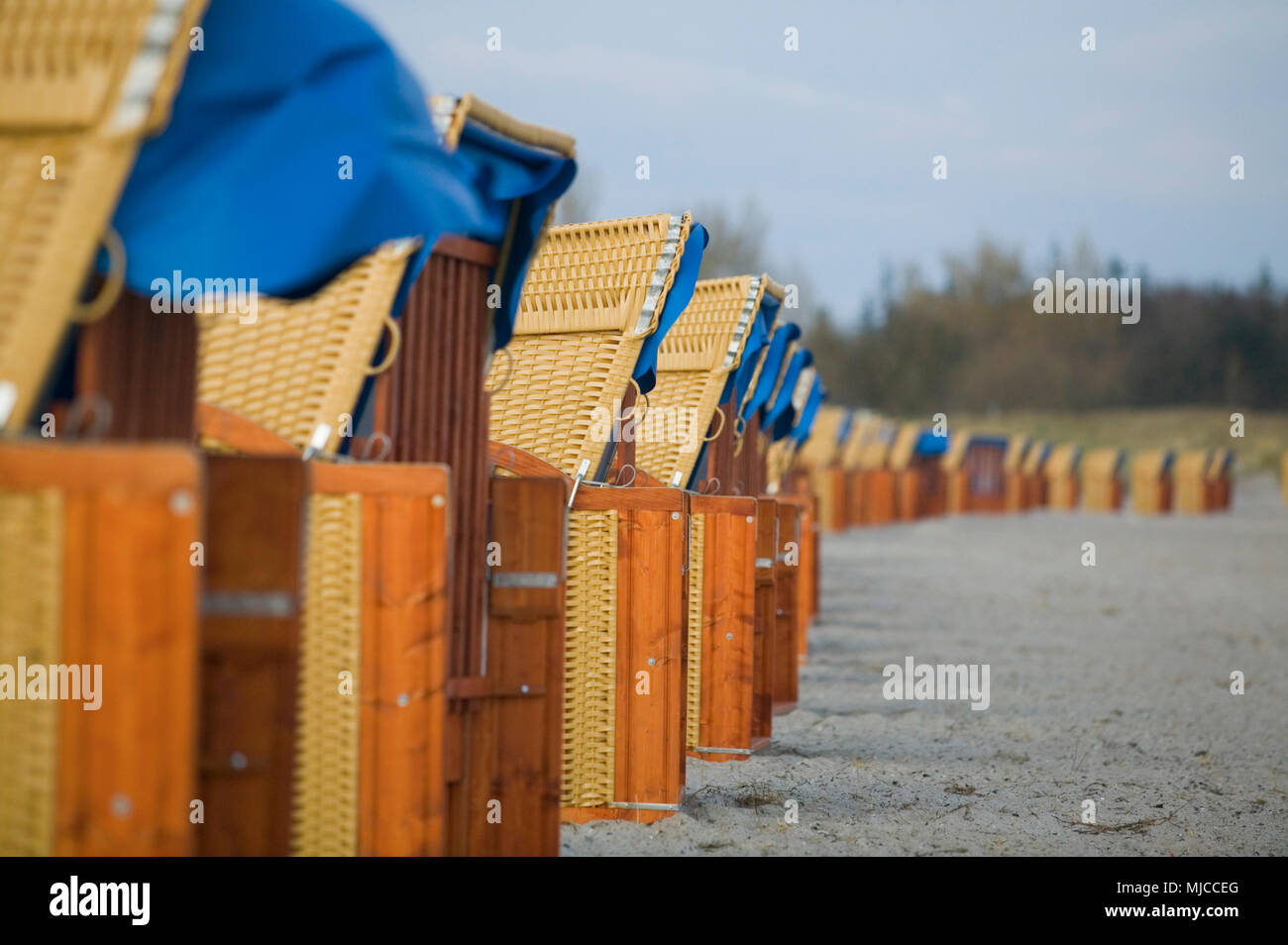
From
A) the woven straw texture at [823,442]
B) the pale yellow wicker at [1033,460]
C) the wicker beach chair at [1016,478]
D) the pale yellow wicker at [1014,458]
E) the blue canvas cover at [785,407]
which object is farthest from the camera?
the pale yellow wicker at [1033,460]

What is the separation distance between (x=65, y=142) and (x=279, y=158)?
48 centimetres

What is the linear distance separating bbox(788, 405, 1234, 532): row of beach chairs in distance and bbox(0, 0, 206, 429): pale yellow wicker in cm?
2832

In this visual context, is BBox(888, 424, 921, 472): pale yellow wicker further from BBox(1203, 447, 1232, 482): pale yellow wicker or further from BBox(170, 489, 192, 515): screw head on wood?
BBox(170, 489, 192, 515): screw head on wood

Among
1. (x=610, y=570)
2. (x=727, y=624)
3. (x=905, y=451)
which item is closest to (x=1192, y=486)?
(x=905, y=451)

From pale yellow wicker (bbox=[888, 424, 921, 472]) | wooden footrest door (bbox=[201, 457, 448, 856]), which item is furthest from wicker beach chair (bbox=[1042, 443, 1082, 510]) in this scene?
wooden footrest door (bbox=[201, 457, 448, 856])

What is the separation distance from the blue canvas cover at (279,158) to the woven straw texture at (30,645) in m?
0.69

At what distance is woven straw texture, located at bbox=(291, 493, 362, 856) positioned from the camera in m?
3.36

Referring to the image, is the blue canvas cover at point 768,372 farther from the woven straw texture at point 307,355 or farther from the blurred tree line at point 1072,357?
the blurred tree line at point 1072,357

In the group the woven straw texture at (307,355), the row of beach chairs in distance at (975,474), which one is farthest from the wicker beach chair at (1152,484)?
the woven straw texture at (307,355)

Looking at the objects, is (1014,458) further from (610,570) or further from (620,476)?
(610,570)

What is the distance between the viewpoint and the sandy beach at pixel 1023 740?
536cm

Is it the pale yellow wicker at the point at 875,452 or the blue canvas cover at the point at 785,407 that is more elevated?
the pale yellow wicker at the point at 875,452

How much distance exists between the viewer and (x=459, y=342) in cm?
407
